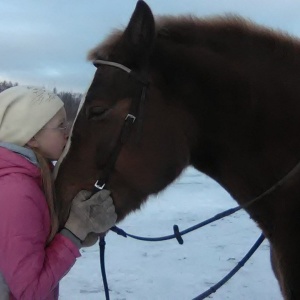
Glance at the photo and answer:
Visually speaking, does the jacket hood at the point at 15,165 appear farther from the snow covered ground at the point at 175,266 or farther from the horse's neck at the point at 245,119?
the snow covered ground at the point at 175,266

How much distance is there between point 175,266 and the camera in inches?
196

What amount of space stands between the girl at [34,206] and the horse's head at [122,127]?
8cm

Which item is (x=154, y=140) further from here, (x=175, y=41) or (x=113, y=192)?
(x=175, y=41)

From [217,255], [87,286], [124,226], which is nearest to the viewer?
[87,286]

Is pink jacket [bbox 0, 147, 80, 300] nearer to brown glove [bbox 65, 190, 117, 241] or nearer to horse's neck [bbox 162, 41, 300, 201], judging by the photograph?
brown glove [bbox 65, 190, 117, 241]

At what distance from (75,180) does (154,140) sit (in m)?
0.36

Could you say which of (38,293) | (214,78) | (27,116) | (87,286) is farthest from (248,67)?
(87,286)

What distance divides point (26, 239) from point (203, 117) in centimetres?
83

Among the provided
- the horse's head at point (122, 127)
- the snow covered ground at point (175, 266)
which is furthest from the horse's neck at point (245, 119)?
the snow covered ground at point (175, 266)

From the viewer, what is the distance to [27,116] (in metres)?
2.09

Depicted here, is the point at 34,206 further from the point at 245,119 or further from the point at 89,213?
the point at 245,119

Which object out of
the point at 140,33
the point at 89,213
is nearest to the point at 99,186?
the point at 89,213

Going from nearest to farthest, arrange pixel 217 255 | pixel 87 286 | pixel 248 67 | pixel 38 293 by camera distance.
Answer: pixel 38 293 < pixel 248 67 < pixel 87 286 < pixel 217 255

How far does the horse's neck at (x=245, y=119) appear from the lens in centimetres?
199
